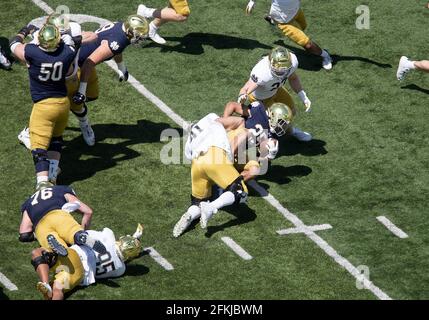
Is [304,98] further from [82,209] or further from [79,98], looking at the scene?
[82,209]

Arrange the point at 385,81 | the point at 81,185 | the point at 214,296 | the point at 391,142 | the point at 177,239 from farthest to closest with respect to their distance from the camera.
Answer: the point at 385,81 < the point at 391,142 < the point at 81,185 < the point at 177,239 < the point at 214,296

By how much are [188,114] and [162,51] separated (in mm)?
1759

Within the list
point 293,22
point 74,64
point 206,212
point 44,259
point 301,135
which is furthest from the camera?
point 293,22

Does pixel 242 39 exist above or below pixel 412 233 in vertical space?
above

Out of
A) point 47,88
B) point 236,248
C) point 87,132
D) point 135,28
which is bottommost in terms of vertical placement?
point 236,248

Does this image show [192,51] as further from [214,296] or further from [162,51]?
[214,296]

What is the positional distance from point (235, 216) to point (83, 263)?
7.79ft

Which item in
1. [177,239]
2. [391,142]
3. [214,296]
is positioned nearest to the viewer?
[214,296]

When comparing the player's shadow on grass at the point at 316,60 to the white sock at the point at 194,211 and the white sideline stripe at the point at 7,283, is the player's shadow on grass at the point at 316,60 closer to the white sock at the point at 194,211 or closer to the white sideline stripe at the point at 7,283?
the white sock at the point at 194,211

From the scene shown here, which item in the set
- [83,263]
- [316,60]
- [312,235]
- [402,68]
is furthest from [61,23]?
[402,68]

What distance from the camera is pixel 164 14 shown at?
57.3ft

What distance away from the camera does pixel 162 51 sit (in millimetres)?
17672

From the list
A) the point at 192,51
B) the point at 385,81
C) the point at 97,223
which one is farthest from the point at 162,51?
the point at 97,223

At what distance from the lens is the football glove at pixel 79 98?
1475 centimetres
